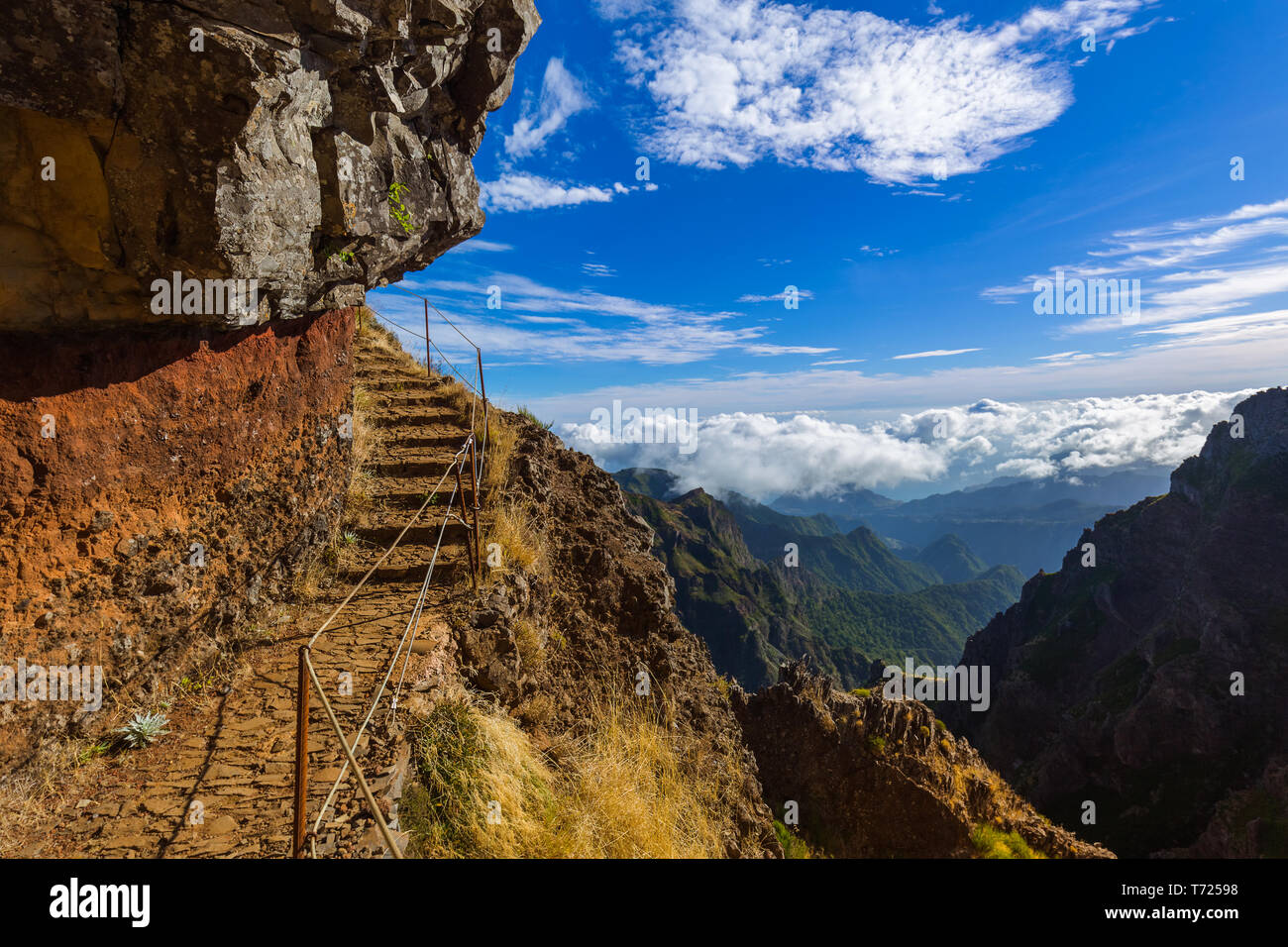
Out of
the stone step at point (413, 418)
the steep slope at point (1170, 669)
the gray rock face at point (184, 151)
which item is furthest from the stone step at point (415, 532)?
the steep slope at point (1170, 669)

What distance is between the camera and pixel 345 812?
3.55 m

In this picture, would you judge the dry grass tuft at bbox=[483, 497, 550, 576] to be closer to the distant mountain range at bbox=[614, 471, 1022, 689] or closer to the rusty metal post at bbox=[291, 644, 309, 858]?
the rusty metal post at bbox=[291, 644, 309, 858]

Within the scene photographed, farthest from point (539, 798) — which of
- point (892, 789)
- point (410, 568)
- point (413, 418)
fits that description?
point (892, 789)

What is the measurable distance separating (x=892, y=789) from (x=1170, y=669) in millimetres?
55813

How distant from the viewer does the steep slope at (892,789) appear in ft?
37.4

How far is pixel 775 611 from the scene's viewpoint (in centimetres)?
13012

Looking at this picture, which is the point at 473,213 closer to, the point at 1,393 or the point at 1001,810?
the point at 1,393

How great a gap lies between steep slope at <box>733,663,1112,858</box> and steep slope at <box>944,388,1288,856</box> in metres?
32.4

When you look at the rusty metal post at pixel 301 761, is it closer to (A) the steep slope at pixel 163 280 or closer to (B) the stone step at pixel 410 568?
(A) the steep slope at pixel 163 280

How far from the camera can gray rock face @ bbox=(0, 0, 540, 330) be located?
334 cm

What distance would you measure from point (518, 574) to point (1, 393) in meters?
4.97

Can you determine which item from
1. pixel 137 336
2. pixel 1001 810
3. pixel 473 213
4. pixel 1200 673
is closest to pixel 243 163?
pixel 137 336

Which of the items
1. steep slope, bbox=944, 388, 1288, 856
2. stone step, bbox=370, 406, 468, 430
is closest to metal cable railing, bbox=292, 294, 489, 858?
stone step, bbox=370, 406, 468, 430

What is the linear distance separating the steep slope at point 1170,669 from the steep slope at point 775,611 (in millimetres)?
32173
